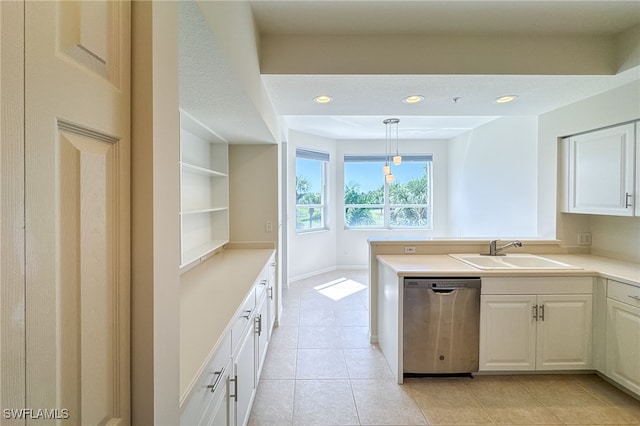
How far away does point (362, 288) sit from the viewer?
16.2 feet

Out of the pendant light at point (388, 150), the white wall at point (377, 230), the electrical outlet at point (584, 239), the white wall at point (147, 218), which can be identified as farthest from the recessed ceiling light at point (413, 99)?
the white wall at point (377, 230)

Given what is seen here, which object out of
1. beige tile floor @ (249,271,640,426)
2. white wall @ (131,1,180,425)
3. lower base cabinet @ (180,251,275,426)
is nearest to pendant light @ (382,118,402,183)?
beige tile floor @ (249,271,640,426)

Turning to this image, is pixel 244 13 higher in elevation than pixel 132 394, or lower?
higher

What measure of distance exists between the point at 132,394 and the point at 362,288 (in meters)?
4.53

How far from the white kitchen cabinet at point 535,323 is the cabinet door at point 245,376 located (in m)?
1.82

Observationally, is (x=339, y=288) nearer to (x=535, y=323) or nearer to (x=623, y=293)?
(x=535, y=323)

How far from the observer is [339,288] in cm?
496

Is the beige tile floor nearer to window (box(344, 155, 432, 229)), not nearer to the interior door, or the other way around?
the interior door

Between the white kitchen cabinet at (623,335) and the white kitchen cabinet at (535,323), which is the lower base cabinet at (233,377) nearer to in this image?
the white kitchen cabinet at (535,323)

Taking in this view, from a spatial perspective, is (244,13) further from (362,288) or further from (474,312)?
(362,288)

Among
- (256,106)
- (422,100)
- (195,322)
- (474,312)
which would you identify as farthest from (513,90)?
(195,322)

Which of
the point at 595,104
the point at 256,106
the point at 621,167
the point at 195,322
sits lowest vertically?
the point at 195,322

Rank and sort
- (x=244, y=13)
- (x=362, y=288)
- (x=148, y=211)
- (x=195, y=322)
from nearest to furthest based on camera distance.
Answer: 1. (x=148, y=211)
2. (x=195, y=322)
3. (x=244, y=13)
4. (x=362, y=288)

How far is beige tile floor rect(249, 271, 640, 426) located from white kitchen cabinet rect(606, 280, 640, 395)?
0.58 feet
